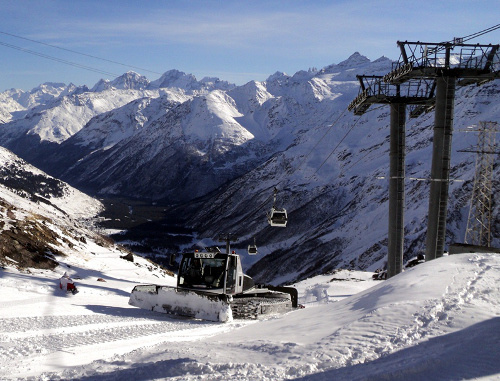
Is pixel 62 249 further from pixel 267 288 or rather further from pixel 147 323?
pixel 147 323

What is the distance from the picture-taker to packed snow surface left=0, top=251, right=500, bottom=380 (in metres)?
7.66

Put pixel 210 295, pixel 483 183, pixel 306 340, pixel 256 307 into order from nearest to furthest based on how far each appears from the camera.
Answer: pixel 306 340 → pixel 210 295 → pixel 256 307 → pixel 483 183

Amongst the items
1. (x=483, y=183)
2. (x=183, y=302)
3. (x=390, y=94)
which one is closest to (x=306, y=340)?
(x=183, y=302)

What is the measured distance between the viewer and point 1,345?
384 inches

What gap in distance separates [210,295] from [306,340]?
6538 millimetres

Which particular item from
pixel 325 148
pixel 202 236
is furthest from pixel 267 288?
pixel 325 148

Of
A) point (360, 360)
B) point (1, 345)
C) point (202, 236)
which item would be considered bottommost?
point (202, 236)

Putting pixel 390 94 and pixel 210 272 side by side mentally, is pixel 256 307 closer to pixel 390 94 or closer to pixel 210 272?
pixel 210 272

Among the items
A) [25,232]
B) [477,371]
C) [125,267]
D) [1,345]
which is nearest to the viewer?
[477,371]

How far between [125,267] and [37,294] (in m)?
13.1

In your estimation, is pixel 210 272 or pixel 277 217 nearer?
pixel 210 272

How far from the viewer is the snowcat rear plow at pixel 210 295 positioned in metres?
15.1

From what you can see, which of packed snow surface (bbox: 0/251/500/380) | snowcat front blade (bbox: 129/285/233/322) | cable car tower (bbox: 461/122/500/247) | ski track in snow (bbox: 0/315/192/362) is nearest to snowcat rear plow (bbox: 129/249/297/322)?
snowcat front blade (bbox: 129/285/233/322)

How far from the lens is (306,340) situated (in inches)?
364
